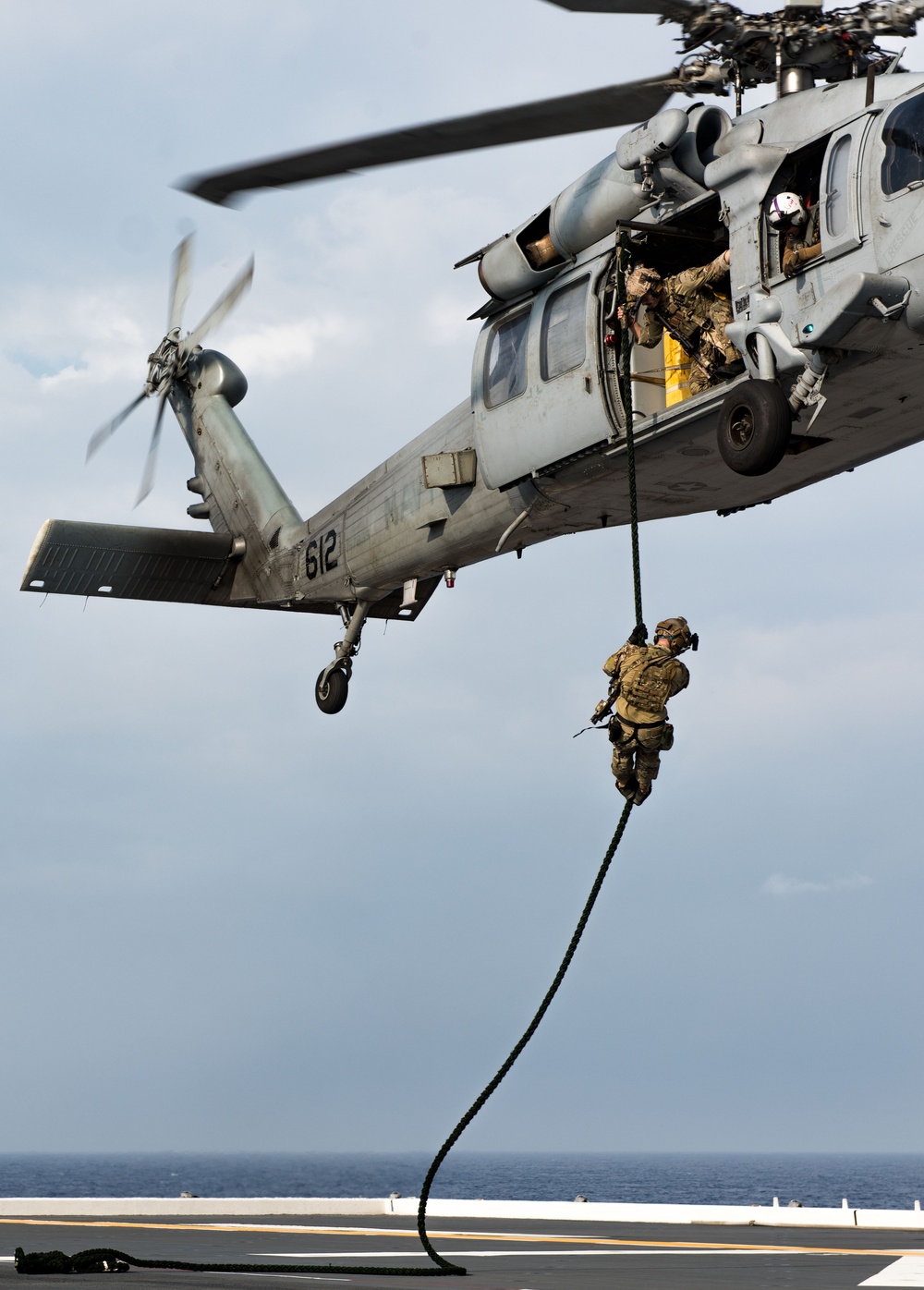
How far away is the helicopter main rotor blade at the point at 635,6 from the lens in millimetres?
10203

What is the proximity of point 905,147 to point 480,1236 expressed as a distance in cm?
1206

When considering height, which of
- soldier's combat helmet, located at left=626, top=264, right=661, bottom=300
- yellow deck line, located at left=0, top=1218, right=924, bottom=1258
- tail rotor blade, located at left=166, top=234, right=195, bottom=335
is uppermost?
tail rotor blade, located at left=166, top=234, right=195, bottom=335

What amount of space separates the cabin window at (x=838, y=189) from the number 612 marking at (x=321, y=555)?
8.41 m

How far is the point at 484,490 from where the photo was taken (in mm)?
14484

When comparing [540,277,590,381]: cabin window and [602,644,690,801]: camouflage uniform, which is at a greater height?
[540,277,590,381]: cabin window

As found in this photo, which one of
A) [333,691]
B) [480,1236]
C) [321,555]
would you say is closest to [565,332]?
[321,555]

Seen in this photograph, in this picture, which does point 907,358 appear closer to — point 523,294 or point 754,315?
point 754,315

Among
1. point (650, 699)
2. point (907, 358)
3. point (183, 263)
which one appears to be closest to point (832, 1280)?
point (650, 699)

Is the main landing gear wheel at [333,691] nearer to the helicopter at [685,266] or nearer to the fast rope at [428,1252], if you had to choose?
the helicopter at [685,266]

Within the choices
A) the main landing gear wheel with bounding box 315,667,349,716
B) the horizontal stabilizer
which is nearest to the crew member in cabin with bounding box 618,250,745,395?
the main landing gear wheel with bounding box 315,667,349,716

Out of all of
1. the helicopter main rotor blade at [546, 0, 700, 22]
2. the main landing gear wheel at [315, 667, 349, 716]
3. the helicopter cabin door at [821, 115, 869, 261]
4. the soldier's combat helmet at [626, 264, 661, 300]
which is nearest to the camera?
the helicopter cabin door at [821, 115, 869, 261]

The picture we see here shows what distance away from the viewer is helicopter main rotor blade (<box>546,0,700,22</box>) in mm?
10203

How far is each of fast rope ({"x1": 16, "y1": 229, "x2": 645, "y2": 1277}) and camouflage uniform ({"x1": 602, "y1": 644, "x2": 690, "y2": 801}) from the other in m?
0.22

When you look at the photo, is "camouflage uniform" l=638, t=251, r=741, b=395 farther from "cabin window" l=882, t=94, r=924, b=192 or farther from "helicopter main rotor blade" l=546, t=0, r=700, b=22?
"cabin window" l=882, t=94, r=924, b=192
